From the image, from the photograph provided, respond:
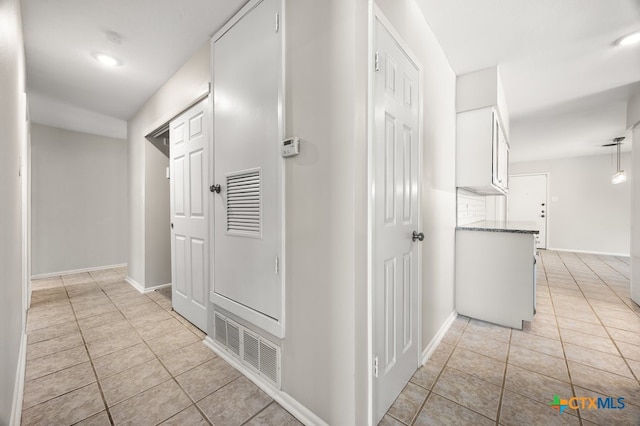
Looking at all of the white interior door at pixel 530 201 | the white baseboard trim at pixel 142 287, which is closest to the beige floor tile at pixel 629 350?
the white baseboard trim at pixel 142 287

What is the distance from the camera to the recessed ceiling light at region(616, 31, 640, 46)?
2.08 metres

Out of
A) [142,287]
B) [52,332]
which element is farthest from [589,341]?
[142,287]

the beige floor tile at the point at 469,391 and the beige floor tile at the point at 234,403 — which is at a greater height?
the beige floor tile at the point at 469,391

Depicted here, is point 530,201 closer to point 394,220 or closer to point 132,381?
point 394,220

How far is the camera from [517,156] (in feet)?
21.9

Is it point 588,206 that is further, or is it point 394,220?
point 588,206

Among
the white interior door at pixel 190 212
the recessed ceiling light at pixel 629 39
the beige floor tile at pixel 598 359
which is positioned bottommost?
the beige floor tile at pixel 598 359

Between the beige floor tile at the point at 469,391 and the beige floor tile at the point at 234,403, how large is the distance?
111cm

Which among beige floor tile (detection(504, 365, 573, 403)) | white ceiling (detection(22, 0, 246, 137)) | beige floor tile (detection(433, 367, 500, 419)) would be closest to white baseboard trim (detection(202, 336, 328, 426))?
beige floor tile (detection(433, 367, 500, 419))

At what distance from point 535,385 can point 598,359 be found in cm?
77

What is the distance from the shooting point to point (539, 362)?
187 cm

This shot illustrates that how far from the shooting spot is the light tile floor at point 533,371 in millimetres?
1392

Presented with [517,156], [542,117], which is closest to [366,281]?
[542,117]

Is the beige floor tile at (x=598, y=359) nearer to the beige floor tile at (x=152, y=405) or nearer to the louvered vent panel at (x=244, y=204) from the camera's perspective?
the louvered vent panel at (x=244, y=204)
